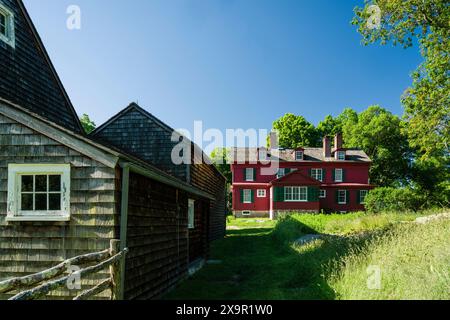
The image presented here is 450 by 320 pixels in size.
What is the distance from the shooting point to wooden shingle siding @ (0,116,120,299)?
5.96 m

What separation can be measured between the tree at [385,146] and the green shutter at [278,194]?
18.9m

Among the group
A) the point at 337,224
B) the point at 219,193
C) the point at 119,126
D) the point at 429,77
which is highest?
the point at 429,77

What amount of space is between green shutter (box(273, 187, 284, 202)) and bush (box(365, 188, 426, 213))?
27.0 ft

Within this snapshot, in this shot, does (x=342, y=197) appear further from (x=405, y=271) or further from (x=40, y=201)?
(x=40, y=201)

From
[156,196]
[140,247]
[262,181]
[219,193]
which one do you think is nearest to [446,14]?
[219,193]

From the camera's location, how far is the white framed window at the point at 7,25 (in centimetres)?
906

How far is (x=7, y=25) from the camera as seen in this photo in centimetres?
930

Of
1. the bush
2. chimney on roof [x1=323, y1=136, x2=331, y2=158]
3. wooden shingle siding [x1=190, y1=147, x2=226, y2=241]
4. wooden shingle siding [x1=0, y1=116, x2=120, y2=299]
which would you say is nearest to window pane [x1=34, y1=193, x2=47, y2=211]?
wooden shingle siding [x1=0, y1=116, x2=120, y2=299]

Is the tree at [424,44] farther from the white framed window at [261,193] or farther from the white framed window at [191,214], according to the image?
the white framed window at [261,193]

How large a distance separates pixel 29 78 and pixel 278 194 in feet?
91.2

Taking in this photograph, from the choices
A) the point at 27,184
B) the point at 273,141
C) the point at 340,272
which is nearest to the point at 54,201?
the point at 27,184

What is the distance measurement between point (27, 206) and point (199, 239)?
788 centimetres
